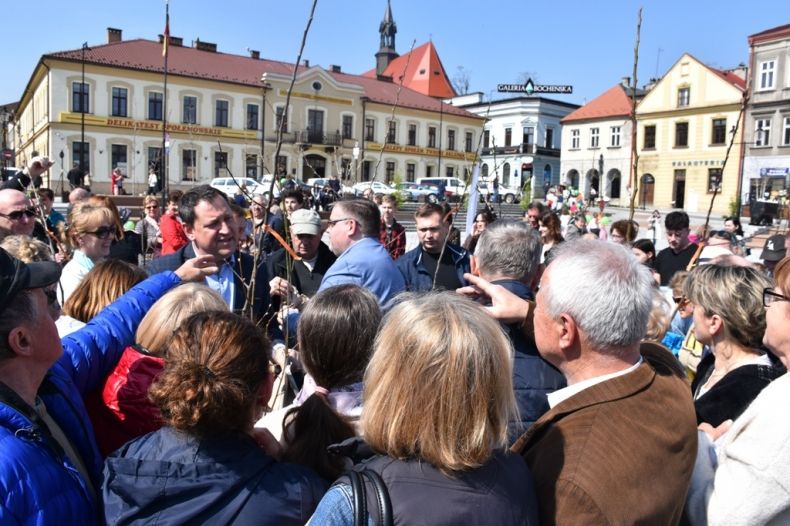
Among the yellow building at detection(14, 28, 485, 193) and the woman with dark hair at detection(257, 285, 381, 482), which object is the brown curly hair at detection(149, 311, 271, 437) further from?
the yellow building at detection(14, 28, 485, 193)

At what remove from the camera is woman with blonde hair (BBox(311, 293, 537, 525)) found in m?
1.35

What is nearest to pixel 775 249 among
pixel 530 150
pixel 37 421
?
pixel 37 421

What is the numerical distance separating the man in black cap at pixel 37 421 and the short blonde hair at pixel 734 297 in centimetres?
239

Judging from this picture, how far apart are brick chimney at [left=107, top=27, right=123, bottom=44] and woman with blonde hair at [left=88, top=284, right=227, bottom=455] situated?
1917 inches

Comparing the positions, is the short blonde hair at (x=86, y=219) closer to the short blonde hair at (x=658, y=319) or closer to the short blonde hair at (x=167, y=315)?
the short blonde hair at (x=167, y=315)

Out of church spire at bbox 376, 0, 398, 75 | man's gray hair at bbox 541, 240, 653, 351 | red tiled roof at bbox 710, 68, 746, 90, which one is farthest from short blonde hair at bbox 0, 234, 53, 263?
church spire at bbox 376, 0, 398, 75

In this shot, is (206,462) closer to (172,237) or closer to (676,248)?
(172,237)

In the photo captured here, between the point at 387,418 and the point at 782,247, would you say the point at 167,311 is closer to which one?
the point at 387,418

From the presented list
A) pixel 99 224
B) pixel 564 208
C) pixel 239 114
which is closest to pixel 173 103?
pixel 239 114

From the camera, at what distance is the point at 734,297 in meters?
2.62

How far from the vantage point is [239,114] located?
150ft

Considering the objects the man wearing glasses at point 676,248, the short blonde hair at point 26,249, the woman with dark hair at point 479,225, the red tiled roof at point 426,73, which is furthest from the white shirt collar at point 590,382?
the red tiled roof at point 426,73

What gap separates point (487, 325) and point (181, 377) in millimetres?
764

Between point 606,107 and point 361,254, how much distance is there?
5385 centimetres
